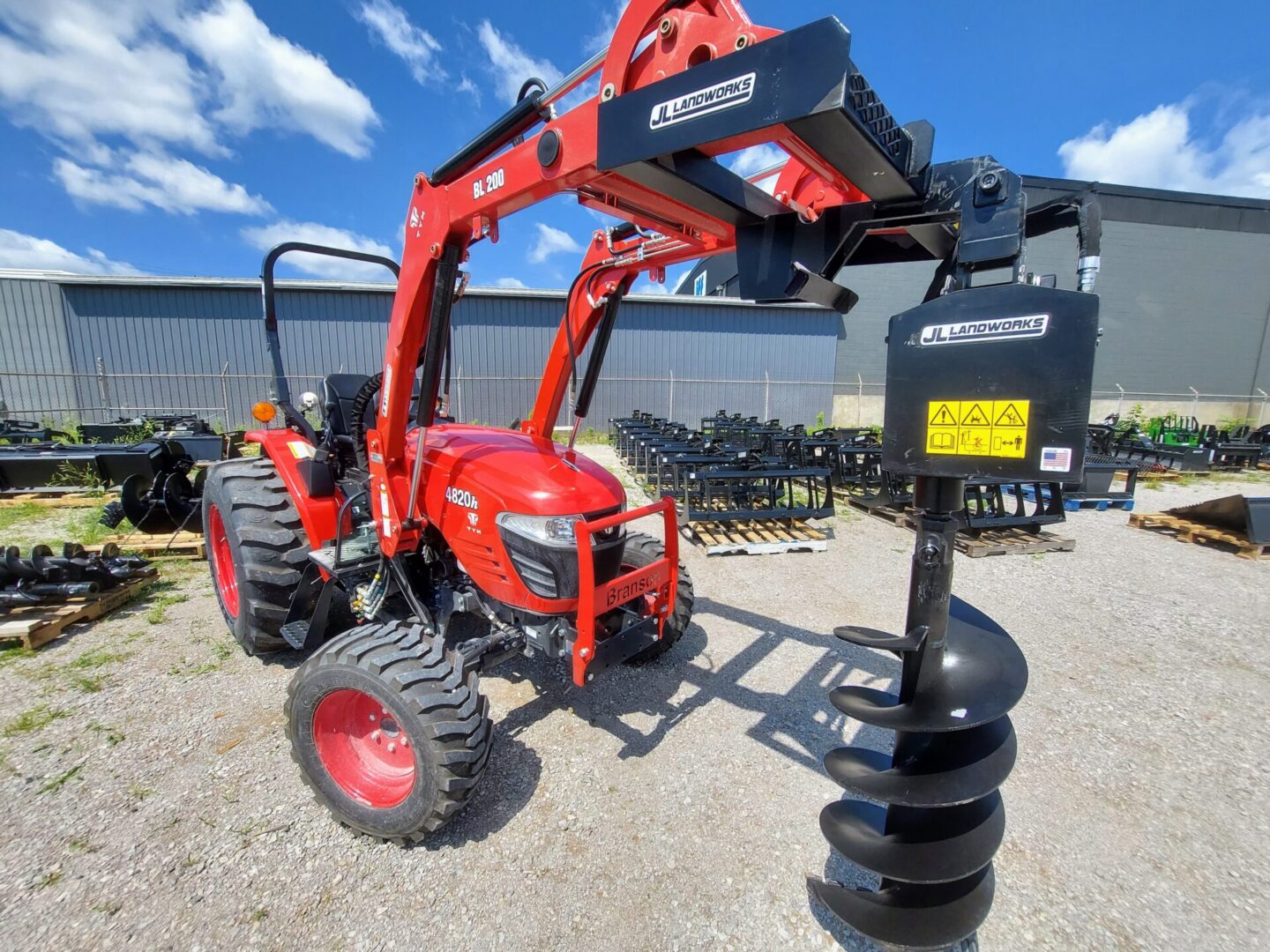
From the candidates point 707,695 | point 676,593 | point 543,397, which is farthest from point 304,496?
point 707,695

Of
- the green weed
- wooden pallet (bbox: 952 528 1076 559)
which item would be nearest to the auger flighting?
the green weed

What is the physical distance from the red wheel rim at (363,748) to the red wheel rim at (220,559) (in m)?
2.15

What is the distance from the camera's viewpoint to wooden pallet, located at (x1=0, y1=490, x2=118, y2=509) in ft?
22.9

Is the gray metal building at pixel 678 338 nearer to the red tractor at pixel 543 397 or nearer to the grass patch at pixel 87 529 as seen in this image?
the grass patch at pixel 87 529

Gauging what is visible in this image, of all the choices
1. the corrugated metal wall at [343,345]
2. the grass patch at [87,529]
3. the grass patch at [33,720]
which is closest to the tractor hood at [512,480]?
the grass patch at [33,720]

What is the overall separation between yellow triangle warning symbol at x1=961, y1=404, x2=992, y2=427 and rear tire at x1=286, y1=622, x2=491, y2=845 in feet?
6.28

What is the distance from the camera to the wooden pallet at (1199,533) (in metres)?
6.17

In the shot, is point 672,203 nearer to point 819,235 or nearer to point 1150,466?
point 819,235

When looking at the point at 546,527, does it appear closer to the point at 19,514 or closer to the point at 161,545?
the point at 161,545

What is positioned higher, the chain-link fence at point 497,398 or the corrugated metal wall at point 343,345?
the corrugated metal wall at point 343,345

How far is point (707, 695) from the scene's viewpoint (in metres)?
3.25

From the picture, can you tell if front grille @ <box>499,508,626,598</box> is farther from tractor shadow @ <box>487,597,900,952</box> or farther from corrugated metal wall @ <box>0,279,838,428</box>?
corrugated metal wall @ <box>0,279,838,428</box>

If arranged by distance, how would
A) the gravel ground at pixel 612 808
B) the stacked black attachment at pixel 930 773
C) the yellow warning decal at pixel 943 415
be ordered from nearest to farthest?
1. the yellow warning decal at pixel 943 415
2. the stacked black attachment at pixel 930 773
3. the gravel ground at pixel 612 808

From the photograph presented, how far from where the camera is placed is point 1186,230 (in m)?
20.9
